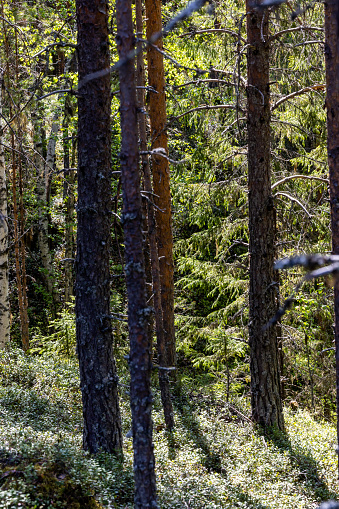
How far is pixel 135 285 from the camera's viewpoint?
4.28 meters

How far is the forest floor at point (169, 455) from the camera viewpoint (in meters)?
4.60

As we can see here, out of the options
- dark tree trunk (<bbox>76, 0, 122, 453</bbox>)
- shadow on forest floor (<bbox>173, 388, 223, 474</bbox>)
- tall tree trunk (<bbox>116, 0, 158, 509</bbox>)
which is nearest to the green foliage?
shadow on forest floor (<bbox>173, 388, 223, 474</bbox>)

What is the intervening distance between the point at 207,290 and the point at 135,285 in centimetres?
866

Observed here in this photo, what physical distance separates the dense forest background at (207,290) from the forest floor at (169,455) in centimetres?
3

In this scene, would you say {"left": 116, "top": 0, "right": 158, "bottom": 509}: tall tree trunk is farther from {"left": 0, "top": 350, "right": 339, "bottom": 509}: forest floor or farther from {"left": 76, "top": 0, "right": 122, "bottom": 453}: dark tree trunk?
{"left": 76, "top": 0, "right": 122, "bottom": 453}: dark tree trunk

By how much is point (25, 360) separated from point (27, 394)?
1.49 m

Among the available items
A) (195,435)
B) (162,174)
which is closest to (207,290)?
(162,174)

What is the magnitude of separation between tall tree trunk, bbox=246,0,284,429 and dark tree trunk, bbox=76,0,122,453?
9.49ft

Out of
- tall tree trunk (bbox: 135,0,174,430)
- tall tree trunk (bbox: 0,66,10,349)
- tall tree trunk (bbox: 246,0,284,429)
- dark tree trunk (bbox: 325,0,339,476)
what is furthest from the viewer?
tall tree trunk (bbox: 0,66,10,349)

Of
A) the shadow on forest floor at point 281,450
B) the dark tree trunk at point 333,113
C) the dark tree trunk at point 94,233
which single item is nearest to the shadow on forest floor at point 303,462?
the shadow on forest floor at point 281,450

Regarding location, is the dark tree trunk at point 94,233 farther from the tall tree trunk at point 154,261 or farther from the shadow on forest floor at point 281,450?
the tall tree trunk at point 154,261

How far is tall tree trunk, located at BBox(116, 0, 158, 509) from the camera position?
164 inches

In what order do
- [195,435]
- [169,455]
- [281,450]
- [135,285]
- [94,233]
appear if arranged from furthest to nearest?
[195,435] → [281,450] → [169,455] → [94,233] → [135,285]

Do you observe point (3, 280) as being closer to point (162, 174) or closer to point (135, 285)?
point (162, 174)
